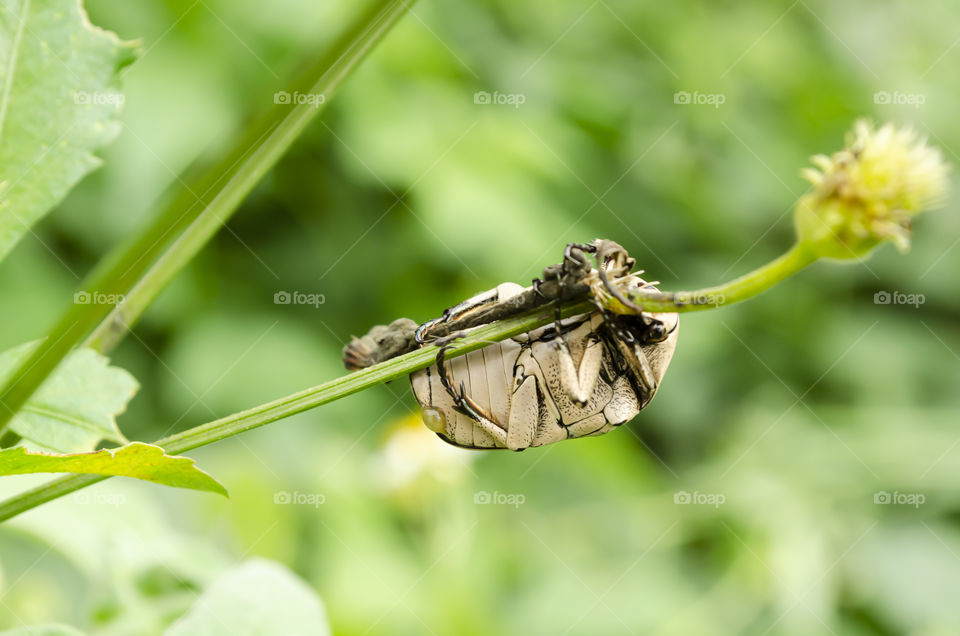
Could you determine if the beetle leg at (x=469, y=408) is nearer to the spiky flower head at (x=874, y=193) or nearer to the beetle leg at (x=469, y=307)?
the beetle leg at (x=469, y=307)

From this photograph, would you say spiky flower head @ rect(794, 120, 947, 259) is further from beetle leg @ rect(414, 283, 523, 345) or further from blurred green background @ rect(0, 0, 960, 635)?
blurred green background @ rect(0, 0, 960, 635)

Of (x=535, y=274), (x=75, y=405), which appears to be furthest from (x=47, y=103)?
(x=535, y=274)

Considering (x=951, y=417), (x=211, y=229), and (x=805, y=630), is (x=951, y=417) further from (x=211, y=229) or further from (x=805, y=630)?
(x=211, y=229)

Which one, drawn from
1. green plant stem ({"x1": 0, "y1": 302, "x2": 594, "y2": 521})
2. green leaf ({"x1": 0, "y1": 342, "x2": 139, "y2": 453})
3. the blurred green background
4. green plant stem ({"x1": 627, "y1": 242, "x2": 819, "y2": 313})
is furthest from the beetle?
the blurred green background

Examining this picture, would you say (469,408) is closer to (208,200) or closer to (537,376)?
(537,376)

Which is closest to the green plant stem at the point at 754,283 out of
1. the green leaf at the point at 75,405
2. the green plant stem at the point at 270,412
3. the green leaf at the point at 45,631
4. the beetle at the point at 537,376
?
the green plant stem at the point at 270,412

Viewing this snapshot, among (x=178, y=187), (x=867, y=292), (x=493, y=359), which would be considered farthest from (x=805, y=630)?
(x=178, y=187)
